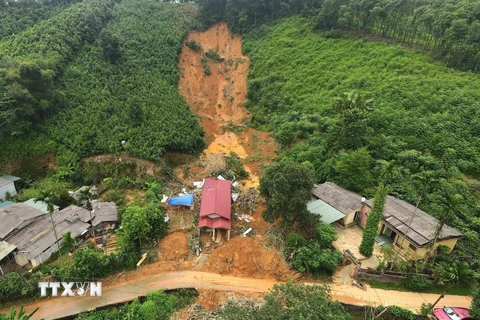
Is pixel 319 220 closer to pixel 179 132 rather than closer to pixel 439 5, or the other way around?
pixel 179 132

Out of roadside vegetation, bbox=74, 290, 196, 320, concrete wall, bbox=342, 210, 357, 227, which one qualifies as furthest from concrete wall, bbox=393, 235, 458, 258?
roadside vegetation, bbox=74, 290, 196, 320

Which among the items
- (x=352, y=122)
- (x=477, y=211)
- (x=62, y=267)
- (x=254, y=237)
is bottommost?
(x=62, y=267)

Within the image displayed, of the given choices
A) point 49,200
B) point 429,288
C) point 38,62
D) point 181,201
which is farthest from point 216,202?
point 38,62

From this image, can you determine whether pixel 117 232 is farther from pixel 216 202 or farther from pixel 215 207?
pixel 216 202

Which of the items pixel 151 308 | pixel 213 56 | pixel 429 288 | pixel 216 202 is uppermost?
pixel 213 56

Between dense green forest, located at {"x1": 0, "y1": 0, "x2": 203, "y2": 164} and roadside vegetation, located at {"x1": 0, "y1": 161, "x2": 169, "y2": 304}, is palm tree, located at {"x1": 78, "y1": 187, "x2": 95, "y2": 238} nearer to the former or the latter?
roadside vegetation, located at {"x1": 0, "y1": 161, "x2": 169, "y2": 304}

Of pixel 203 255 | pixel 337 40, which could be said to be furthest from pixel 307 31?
pixel 203 255
